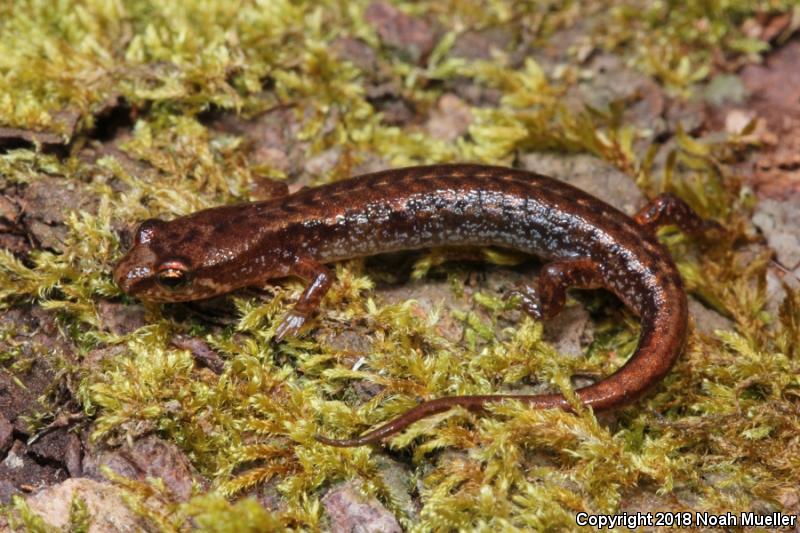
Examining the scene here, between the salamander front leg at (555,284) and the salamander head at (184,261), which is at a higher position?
the salamander front leg at (555,284)

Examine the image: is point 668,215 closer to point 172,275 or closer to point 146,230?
point 172,275

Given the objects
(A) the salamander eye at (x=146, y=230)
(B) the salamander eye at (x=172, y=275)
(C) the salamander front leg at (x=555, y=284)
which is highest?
(C) the salamander front leg at (x=555, y=284)

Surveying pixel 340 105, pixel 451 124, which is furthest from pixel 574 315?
pixel 340 105

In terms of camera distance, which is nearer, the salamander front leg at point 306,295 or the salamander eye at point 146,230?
the salamander front leg at point 306,295

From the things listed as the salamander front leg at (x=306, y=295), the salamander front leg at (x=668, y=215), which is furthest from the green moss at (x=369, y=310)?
the salamander front leg at (x=668, y=215)

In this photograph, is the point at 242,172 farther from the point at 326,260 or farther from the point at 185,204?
the point at 326,260

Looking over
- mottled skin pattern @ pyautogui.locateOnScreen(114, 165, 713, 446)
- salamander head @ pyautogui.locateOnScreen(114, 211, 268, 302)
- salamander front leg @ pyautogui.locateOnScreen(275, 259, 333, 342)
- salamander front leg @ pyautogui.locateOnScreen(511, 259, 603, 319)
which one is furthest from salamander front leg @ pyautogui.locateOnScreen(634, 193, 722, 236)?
salamander head @ pyautogui.locateOnScreen(114, 211, 268, 302)

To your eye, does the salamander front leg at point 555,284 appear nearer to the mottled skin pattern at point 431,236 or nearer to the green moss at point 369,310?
the mottled skin pattern at point 431,236

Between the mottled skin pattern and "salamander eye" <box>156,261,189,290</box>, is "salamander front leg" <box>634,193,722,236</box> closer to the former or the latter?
the mottled skin pattern
